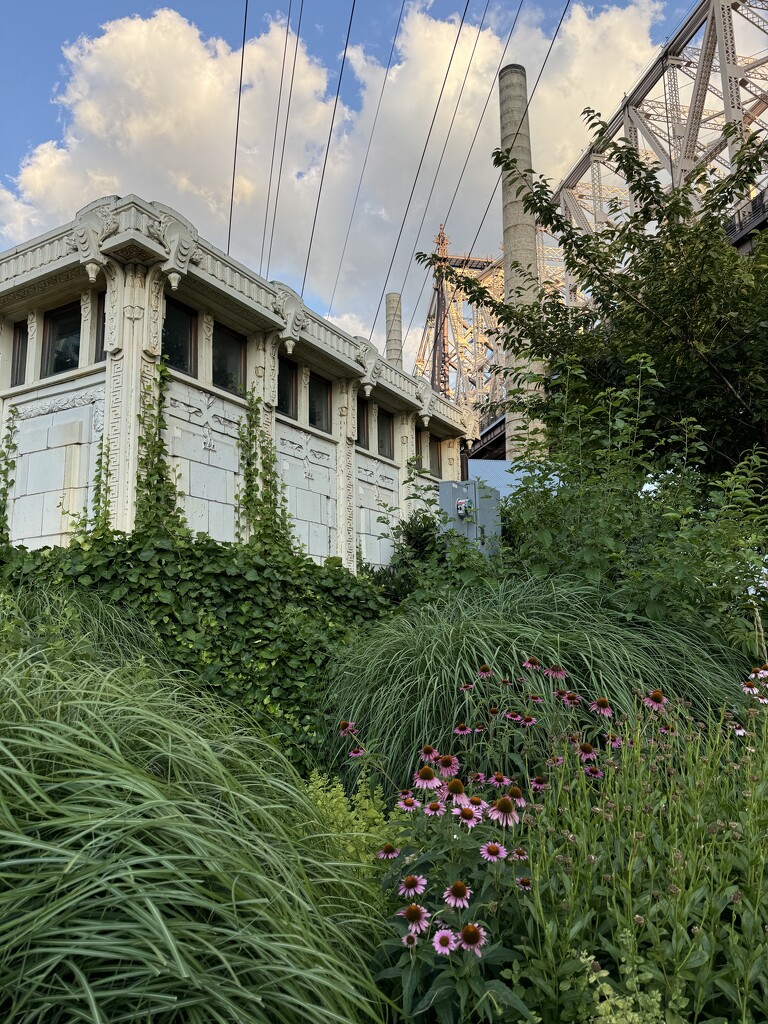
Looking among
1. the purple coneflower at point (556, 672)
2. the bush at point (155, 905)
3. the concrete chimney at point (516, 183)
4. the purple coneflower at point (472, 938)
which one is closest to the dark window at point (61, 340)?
the concrete chimney at point (516, 183)

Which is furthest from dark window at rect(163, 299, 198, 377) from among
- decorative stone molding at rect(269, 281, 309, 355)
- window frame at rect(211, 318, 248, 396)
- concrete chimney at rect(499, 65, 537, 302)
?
concrete chimney at rect(499, 65, 537, 302)

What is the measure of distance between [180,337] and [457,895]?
9430 millimetres

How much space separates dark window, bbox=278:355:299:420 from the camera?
11.8m

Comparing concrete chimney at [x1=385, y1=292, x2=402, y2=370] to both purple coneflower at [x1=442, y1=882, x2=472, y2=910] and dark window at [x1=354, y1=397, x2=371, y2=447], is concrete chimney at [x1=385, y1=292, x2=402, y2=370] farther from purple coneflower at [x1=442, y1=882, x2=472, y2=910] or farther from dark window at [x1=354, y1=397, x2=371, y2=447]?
purple coneflower at [x1=442, y1=882, x2=472, y2=910]

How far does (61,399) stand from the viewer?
9430mm

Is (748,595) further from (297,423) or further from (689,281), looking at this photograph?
(297,423)

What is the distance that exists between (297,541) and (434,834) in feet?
30.5

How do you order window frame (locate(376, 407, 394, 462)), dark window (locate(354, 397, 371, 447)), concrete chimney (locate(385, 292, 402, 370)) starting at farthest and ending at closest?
concrete chimney (locate(385, 292, 402, 370)) → window frame (locate(376, 407, 394, 462)) → dark window (locate(354, 397, 371, 447))

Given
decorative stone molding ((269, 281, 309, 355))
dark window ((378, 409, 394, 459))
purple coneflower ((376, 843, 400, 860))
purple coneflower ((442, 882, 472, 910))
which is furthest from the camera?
dark window ((378, 409, 394, 459))

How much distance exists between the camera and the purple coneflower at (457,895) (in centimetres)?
170

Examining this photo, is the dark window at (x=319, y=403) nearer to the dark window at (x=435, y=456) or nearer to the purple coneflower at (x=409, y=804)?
the dark window at (x=435, y=456)

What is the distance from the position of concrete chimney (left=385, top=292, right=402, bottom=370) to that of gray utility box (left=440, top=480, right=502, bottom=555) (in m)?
24.5

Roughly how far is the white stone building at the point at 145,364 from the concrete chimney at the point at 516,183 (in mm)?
3361

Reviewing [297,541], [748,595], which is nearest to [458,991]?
[748,595]
